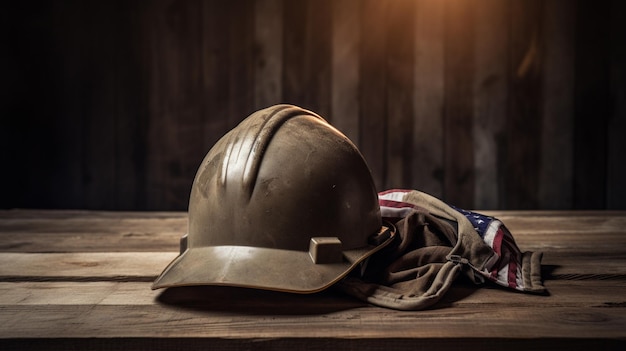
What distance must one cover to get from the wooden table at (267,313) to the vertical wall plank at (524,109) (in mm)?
1374

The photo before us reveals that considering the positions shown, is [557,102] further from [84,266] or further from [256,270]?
[84,266]

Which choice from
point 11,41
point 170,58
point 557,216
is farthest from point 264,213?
point 11,41

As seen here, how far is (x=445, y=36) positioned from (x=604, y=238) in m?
1.51

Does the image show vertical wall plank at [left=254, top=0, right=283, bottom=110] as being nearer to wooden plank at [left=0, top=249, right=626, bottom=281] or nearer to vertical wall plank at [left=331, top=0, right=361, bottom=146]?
vertical wall plank at [left=331, top=0, right=361, bottom=146]

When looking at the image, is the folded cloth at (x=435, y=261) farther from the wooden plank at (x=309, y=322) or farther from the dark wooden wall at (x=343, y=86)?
the dark wooden wall at (x=343, y=86)

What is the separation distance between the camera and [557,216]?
248cm

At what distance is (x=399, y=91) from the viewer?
296 centimetres

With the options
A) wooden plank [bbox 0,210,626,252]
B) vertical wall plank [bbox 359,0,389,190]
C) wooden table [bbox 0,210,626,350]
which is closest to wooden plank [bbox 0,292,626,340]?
wooden table [bbox 0,210,626,350]

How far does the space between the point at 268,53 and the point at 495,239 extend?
6.42ft

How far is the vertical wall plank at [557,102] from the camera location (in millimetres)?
2930

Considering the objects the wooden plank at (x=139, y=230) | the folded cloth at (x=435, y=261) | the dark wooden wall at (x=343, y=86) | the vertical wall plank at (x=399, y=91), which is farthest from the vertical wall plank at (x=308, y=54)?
the folded cloth at (x=435, y=261)

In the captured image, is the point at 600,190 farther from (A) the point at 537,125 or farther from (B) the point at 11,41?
(B) the point at 11,41

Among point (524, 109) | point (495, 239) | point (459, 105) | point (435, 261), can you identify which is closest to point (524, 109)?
point (524, 109)

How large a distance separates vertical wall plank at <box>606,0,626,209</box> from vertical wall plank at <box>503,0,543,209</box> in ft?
1.34
